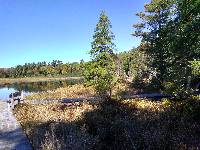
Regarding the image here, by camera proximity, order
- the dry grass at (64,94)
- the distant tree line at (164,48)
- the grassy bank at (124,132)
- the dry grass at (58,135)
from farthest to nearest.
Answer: the dry grass at (64,94), the distant tree line at (164,48), the grassy bank at (124,132), the dry grass at (58,135)

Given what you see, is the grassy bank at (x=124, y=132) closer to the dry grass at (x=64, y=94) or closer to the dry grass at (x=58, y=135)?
the dry grass at (x=58, y=135)

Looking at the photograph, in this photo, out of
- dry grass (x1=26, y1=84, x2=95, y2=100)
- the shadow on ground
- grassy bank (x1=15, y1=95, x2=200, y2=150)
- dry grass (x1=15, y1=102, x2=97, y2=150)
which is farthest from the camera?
dry grass (x1=26, y1=84, x2=95, y2=100)

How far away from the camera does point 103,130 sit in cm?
1311

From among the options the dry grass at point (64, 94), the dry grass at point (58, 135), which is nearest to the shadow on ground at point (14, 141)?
the dry grass at point (58, 135)

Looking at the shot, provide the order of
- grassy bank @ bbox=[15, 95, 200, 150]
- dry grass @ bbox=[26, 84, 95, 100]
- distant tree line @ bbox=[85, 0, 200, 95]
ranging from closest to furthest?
grassy bank @ bbox=[15, 95, 200, 150]
distant tree line @ bbox=[85, 0, 200, 95]
dry grass @ bbox=[26, 84, 95, 100]

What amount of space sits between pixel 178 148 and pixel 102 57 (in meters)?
40.0

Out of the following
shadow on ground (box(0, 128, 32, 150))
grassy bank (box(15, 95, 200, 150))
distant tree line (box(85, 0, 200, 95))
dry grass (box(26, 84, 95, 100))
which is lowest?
dry grass (box(26, 84, 95, 100))

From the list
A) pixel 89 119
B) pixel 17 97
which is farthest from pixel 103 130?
pixel 17 97

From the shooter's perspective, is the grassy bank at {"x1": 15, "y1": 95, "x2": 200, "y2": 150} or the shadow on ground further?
the shadow on ground

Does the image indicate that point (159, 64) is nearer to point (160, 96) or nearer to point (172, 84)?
point (160, 96)

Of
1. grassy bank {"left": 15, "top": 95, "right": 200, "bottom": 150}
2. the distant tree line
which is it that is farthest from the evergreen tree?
grassy bank {"left": 15, "top": 95, "right": 200, "bottom": 150}

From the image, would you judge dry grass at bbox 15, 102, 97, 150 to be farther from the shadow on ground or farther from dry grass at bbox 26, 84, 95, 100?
dry grass at bbox 26, 84, 95, 100

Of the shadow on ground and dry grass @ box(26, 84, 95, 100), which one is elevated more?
the shadow on ground

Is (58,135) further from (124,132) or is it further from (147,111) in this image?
(147,111)
